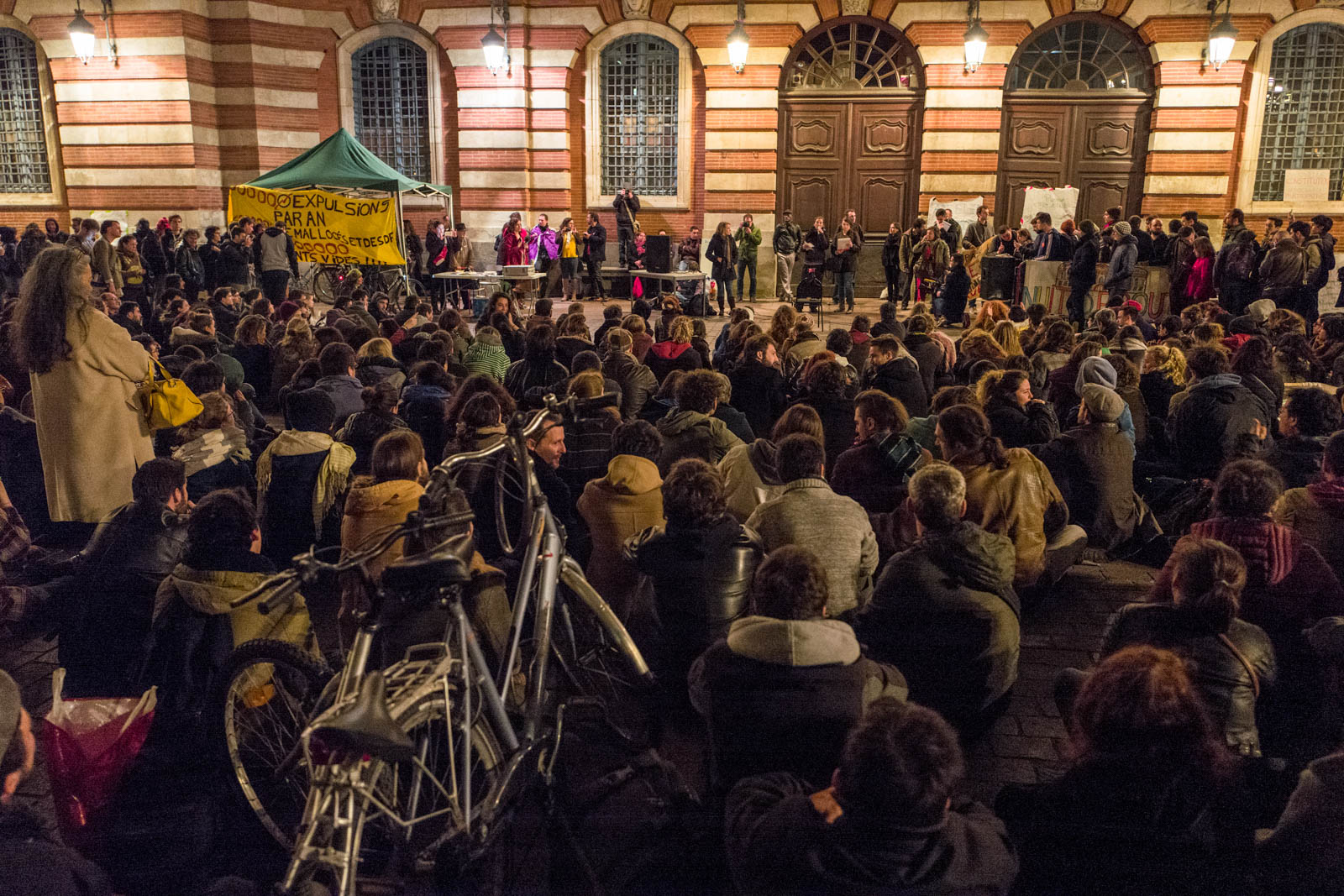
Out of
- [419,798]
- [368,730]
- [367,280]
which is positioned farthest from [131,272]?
[368,730]

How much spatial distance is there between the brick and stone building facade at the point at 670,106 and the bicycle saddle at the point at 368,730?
18.9 m

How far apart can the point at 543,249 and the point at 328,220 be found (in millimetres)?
6637

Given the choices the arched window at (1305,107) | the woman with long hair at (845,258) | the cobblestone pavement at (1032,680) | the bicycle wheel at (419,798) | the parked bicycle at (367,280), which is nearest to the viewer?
the bicycle wheel at (419,798)

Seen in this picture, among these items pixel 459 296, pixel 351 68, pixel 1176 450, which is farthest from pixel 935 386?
pixel 351 68

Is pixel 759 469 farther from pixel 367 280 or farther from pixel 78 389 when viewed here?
pixel 367 280

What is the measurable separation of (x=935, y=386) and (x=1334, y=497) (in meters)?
5.28

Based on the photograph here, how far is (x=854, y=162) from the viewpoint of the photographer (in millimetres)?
20781

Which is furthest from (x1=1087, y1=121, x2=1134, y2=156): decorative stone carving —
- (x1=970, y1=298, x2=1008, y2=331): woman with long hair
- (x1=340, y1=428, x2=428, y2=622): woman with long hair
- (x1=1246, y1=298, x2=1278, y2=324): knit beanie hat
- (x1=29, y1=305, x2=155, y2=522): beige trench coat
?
(x1=340, y1=428, x2=428, y2=622): woman with long hair

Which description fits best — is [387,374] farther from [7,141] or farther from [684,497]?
[7,141]

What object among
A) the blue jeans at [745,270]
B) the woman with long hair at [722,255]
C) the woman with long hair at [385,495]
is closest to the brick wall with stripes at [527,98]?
the blue jeans at [745,270]

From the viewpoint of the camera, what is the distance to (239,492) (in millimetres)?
4023

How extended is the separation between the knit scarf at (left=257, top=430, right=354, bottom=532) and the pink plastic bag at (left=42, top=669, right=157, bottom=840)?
7.46ft

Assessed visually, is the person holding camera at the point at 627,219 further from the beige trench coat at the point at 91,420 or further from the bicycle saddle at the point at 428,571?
the bicycle saddle at the point at 428,571

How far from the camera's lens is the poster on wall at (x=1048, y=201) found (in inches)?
789
